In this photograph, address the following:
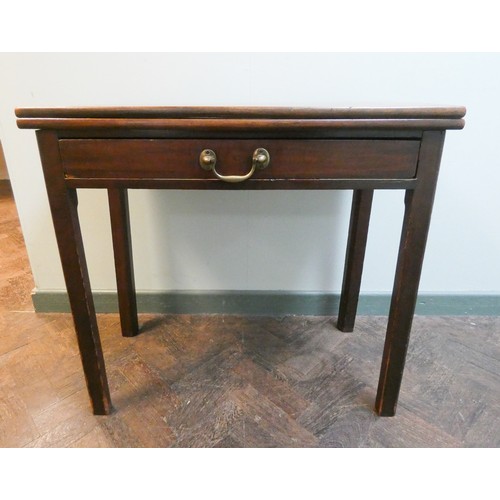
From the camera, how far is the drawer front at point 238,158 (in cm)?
65

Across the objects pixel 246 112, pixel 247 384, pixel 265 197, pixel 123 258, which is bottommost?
pixel 247 384

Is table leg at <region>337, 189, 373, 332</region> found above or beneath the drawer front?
beneath

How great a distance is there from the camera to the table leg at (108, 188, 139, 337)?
1.00 meters

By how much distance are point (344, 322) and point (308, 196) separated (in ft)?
1.39

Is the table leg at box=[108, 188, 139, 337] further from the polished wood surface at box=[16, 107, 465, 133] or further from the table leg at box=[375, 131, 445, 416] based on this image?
the table leg at box=[375, 131, 445, 416]

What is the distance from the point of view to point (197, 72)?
102 cm

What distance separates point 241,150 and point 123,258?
57cm

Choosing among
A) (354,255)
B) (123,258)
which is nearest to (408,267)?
(354,255)

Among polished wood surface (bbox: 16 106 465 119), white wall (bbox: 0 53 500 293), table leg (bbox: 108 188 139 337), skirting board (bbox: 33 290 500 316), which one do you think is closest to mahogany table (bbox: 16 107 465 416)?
polished wood surface (bbox: 16 106 465 119)

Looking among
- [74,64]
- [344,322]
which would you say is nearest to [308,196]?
[344,322]

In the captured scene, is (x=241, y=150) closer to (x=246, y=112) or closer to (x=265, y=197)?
(x=246, y=112)

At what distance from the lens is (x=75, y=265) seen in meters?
0.74

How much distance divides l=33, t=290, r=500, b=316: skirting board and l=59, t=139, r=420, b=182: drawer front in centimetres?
65

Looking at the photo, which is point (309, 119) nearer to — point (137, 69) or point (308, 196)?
point (308, 196)
